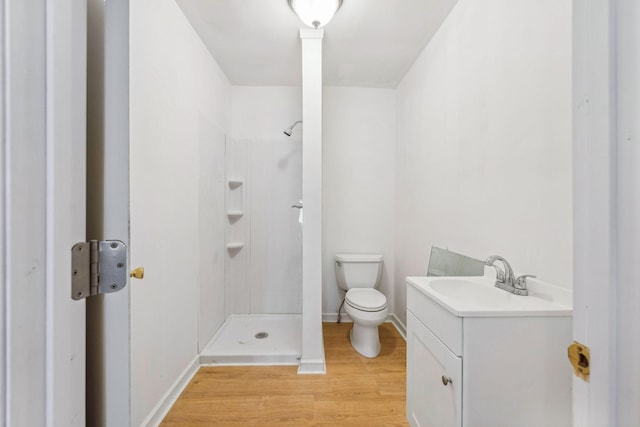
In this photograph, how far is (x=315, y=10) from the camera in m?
1.65

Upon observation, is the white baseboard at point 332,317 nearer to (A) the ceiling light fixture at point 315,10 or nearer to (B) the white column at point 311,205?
(B) the white column at point 311,205

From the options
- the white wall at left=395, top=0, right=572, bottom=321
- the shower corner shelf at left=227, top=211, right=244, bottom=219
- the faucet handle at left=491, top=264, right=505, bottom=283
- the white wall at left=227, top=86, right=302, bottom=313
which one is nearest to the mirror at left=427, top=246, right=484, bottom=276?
the white wall at left=395, top=0, right=572, bottom=321

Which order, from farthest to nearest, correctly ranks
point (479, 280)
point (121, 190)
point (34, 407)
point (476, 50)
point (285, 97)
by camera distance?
point (285, 97) < point (476, 50) < point (479, 280) < point (121, 190) < point (34, 407)

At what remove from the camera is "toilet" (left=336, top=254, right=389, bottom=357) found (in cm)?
205

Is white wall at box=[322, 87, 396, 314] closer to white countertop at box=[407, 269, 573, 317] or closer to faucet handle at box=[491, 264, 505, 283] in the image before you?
white countertop at box=[407, 269, 573, 317]

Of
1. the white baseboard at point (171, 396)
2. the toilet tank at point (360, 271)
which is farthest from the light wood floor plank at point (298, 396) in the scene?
the toilet tank at point (360, 271)

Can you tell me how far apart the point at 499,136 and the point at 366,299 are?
1491mm

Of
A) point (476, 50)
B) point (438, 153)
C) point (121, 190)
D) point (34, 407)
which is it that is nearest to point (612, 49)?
point (121, 190)

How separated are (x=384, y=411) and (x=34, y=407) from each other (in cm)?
165

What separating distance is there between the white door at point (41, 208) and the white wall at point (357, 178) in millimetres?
2394

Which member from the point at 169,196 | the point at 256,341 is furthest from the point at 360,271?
the point at 169,196

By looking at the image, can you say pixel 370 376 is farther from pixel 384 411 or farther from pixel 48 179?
pixel 48 179

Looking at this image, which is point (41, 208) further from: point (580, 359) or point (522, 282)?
point (522, 282)

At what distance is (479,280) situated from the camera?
1.38 m
